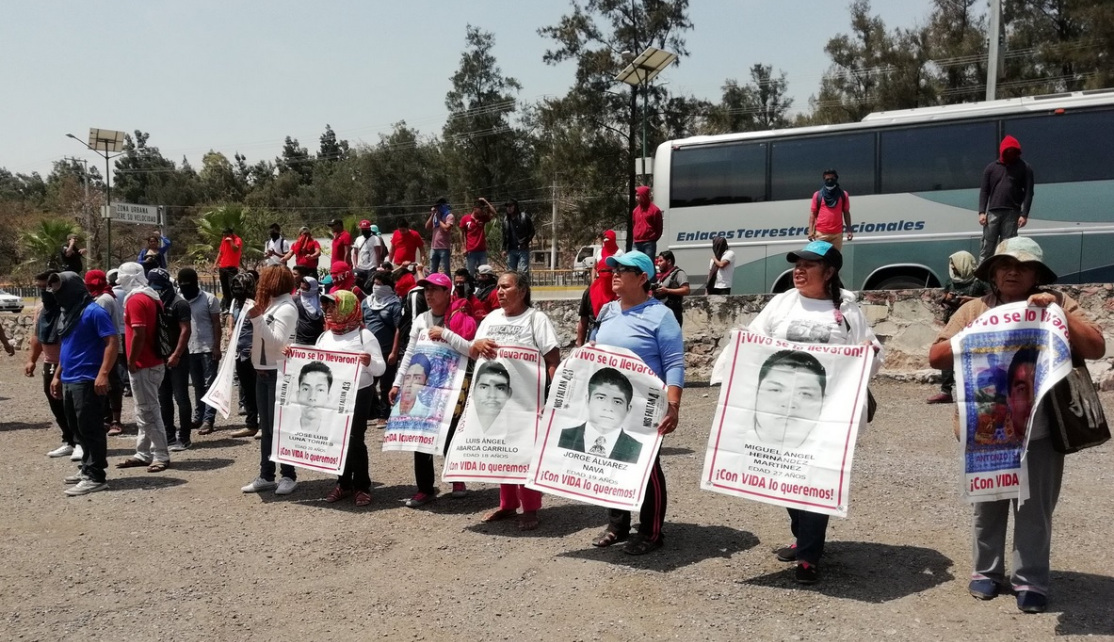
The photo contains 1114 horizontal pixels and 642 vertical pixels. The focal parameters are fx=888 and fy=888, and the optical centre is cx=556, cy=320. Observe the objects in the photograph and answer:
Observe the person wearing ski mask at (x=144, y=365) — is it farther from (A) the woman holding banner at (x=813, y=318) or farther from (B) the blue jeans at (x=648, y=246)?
(B) the blue jeans at (x=648, y=246)

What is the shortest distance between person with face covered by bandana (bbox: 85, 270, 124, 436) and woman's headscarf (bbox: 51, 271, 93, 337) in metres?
0.46

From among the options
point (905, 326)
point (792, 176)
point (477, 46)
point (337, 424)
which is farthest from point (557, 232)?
point (337, 424)

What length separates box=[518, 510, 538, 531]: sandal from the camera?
613cm

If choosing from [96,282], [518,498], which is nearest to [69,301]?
[96,282]

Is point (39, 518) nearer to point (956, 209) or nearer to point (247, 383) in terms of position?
point (247, 383)

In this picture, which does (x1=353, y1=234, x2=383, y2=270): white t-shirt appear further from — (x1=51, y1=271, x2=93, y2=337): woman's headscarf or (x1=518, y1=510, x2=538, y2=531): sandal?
(x1=518, y1=510, x2=538, y2=531): sandal

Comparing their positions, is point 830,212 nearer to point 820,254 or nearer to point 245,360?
point 245,360

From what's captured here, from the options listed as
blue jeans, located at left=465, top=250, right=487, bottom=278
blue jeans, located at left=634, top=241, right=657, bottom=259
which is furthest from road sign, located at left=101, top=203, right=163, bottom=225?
blue jeans, located at left=634, top=241, right=657, bottom=259

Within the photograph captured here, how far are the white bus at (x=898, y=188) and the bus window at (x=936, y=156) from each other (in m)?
0.02

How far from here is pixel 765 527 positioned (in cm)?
598

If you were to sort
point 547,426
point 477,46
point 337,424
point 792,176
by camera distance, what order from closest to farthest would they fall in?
point 547,426
point 337,424
point 792,176
point 477,46

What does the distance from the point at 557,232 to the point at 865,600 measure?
41.6 metres

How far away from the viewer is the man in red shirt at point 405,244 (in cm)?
1473

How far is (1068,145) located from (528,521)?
1126 centimetres
